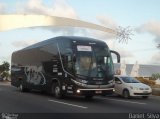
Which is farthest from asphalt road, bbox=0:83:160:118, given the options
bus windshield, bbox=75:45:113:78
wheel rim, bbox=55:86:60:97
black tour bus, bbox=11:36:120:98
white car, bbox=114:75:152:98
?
white car, bbox=114:75:152:98

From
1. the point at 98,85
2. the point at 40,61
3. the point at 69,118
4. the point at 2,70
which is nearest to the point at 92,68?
the point at 98,85

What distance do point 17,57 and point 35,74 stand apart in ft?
20.2

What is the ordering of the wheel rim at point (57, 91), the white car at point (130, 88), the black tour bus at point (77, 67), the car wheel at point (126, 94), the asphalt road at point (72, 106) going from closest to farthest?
the asphalt road at point (72, 106), the black tour bus at point (77, 67), the wheel rim at point (57, 91), the white car at point (130, 88), the car wheel at point (126, 94)

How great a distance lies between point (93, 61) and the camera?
2084 centimetres

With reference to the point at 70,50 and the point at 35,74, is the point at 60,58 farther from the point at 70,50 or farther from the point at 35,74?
the point at 35,74

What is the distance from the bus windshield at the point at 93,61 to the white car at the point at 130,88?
12.7ft

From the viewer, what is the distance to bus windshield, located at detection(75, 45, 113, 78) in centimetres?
2055

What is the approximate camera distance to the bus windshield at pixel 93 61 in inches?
809

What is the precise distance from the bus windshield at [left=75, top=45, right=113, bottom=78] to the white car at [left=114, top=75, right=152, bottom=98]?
3878 millimetres

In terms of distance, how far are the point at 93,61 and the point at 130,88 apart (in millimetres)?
4918

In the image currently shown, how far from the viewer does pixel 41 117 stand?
1350 centimetres

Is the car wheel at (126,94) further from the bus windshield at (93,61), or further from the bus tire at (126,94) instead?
the bus windshield at (93,61)

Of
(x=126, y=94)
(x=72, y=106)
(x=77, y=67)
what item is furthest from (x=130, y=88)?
(x=72, y=106)

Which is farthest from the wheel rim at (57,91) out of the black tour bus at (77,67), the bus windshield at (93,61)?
the bus windshield at (93,61)
